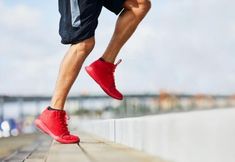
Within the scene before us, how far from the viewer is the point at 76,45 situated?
14.2 ft

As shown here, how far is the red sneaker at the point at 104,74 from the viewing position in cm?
458

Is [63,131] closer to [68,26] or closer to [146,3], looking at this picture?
[68,26]

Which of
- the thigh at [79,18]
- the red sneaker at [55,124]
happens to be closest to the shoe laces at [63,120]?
the red sneaker at [55,124]

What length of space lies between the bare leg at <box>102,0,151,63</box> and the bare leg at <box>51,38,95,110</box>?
0.25 m

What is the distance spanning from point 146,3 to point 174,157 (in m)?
1.33

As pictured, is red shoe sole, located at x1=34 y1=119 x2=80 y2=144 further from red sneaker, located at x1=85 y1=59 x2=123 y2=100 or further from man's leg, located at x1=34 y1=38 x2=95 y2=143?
red sneaker, located at x1=85 y1=59 x2=123 y2=100

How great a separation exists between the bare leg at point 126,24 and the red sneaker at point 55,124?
1.85 feet

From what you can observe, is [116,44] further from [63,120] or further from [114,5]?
[63,120]

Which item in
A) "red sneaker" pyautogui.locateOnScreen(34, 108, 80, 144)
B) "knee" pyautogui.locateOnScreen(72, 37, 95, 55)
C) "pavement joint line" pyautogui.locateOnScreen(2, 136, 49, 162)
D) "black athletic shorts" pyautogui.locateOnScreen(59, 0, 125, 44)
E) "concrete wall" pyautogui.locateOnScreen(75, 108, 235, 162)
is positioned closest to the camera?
"concrete wall" pyautogui.locateOnScreen(75, 108, 235, 162)

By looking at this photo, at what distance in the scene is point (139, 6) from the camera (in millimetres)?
4289

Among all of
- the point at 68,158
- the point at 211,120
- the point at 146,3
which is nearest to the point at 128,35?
the point at 146,3

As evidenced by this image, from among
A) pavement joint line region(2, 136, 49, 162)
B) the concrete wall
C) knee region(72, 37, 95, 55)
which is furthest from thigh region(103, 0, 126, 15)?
pavement joint line region(2, 136, 49, 162)

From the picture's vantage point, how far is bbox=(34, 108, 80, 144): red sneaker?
4.54 metres

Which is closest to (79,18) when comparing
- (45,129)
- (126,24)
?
(126,24)
